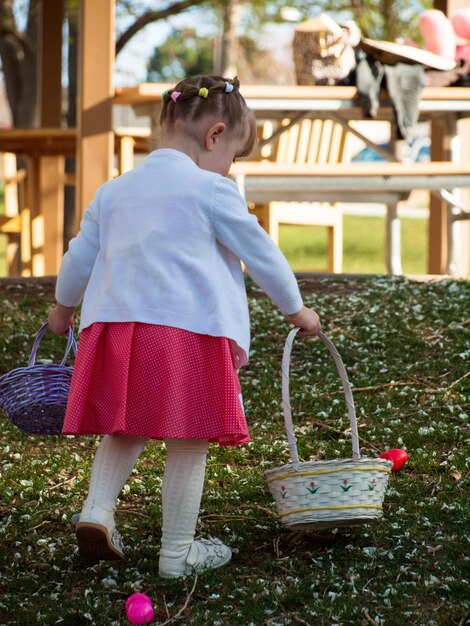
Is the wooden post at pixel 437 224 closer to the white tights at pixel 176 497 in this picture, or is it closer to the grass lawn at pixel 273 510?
the grass lawn at pixel 273 510

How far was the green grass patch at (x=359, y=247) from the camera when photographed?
13.3 m

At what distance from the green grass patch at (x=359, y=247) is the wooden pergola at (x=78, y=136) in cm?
368

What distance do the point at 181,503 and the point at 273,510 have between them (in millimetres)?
570

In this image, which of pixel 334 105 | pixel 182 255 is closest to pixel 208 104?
pixel 182 255

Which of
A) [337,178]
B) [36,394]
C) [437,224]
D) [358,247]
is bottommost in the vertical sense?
[358,247]

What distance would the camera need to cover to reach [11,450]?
387 centimetres

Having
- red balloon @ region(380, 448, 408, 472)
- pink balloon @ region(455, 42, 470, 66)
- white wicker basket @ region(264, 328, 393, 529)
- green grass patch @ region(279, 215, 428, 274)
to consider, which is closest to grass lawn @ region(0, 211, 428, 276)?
green grass patch @ region(279, 215, 428, 274)

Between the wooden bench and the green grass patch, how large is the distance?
16.2 feet

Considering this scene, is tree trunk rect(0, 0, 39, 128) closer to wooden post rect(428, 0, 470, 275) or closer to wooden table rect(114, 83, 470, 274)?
wooden post rect(428, 0, 470, 275)

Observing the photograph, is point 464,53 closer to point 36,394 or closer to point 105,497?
point 36,394

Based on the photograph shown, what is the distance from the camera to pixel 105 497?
9.18 ft

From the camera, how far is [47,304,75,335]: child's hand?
9.99 ft

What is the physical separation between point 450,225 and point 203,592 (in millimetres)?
4495

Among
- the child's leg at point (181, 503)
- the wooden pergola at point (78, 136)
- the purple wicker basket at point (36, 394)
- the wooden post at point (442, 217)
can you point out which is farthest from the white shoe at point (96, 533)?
the wooden post at point (442, 217)
